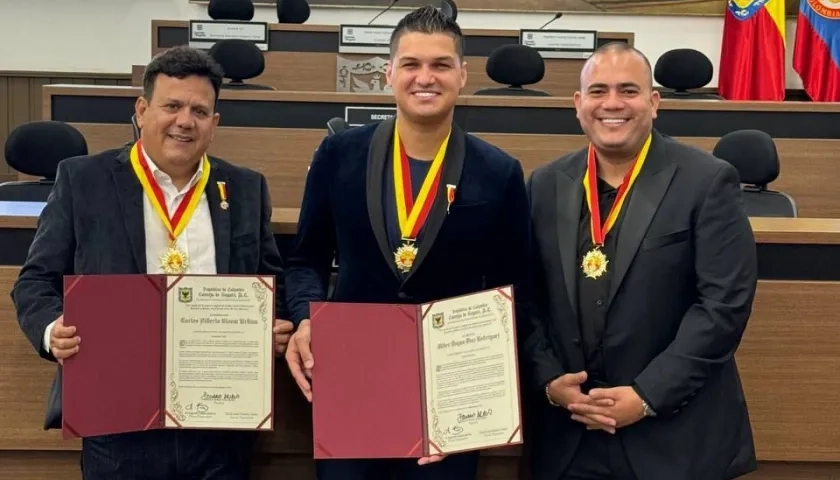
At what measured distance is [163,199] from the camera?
1915 millimetres

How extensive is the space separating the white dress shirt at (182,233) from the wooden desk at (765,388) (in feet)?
0.97

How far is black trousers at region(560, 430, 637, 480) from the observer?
1904 mm

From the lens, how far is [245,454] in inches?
79.7

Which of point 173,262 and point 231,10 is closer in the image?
point 173,262

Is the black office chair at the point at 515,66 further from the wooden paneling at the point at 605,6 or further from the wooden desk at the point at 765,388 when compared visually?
the wooden desk at the point at 765,388

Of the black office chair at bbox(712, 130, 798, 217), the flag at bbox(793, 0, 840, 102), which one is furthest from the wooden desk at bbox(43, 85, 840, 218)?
the flag at bbox(793, 0, 840, 102)

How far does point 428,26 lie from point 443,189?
37 cm

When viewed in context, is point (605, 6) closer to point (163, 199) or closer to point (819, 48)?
point (819, 48)

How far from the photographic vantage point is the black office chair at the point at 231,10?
23.4 feet

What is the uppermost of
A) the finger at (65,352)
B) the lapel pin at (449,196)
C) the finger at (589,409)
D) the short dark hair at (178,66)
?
the short dark hair at (178,66)

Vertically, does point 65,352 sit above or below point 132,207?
below

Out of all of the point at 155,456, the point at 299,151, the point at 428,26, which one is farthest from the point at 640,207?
the point at 299,151

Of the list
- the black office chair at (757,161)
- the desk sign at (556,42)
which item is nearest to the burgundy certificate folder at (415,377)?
the black office chair at (757,161)

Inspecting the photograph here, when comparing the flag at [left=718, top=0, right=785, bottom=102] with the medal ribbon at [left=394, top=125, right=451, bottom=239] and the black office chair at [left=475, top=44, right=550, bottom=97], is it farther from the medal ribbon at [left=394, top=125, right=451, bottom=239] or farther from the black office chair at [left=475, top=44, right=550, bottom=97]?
the medal ribbon at [left=394, top=125, right=451, bottom=239]
